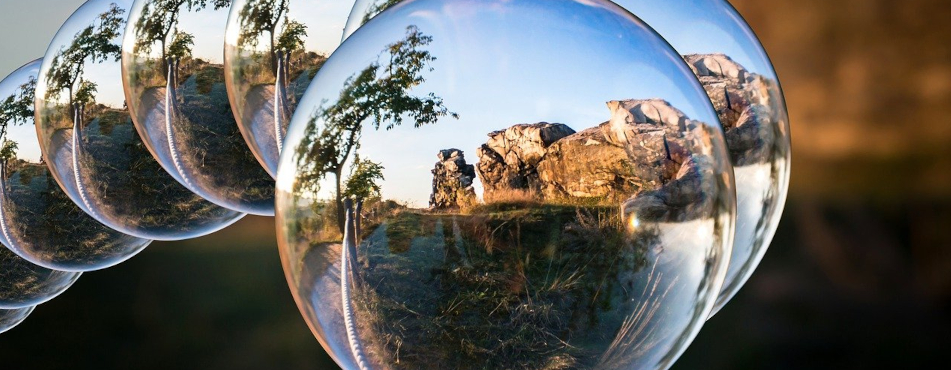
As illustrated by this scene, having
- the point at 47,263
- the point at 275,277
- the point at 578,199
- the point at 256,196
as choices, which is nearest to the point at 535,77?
the point at 578,199

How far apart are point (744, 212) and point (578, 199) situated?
0.29m

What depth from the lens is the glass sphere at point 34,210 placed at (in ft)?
4.43

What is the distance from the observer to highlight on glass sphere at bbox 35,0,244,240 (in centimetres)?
117

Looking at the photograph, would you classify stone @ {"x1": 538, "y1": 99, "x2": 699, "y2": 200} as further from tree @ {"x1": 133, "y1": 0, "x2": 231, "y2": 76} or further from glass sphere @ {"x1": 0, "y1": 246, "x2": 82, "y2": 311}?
glass sphere @ {"x1": 0, "y1": 246, "x2": 82, "y2": 311}

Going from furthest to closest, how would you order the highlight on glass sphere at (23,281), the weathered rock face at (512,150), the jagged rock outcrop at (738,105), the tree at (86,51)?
1. the highlight on glass sphere at (23,281)
2. the tree at (86,51)
3. the jagged rock outcrop at (738,105)
4. the weathered rock face at (512,150)


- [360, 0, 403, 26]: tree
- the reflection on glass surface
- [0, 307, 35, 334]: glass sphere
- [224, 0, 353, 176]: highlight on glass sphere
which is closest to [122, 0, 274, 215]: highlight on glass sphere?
[224, 0, 353, 176]: highlight on glass sphere

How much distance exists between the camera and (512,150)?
0.49m

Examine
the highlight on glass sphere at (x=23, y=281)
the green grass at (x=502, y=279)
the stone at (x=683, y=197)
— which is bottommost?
the highlight on glass sphere at (x=23, y=281)

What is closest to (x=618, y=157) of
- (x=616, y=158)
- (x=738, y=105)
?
(x=616, y=158)

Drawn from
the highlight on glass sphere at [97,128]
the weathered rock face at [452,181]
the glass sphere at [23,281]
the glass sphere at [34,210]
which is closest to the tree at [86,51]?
the highlight on glass sphere at [97,128]

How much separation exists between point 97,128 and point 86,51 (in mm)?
93

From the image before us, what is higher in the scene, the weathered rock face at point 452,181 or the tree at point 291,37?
the tree at point 291,37

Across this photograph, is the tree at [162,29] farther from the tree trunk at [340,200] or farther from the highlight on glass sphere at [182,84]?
the tree trunk at [340,200]

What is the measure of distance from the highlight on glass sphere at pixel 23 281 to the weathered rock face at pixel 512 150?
126 cm
